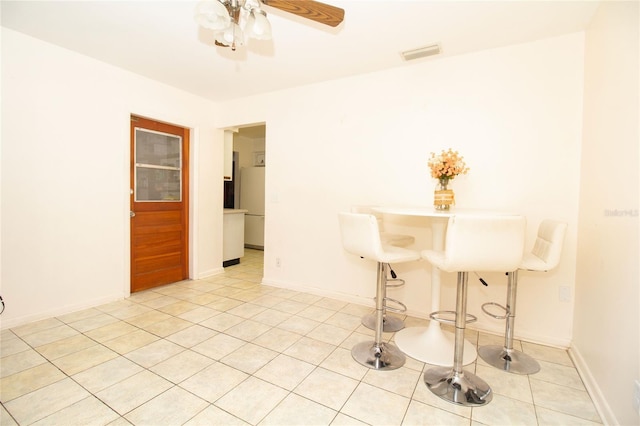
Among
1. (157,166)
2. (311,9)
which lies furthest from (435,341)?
(157,166)

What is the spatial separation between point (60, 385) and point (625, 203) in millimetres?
3357

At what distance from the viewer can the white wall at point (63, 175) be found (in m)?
2.44

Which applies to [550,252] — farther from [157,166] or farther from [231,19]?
[157,166]

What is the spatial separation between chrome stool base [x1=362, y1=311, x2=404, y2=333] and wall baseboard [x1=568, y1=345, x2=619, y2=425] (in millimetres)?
1231

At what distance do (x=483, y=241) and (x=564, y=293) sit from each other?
1.47m

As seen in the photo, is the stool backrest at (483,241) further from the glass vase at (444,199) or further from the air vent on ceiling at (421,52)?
the air vent on ceiling at (421,52)

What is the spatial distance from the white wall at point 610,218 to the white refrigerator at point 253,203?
5.18m

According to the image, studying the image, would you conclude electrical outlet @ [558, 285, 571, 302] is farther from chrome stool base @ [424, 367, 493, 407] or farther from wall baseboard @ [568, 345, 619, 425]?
chrome stool base @ [424, 367, 493, 407]

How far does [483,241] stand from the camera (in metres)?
1.52

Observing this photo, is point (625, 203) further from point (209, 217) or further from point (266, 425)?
point (209, 217)

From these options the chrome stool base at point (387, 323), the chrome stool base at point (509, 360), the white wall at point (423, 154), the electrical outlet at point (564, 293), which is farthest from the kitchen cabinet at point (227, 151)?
the electrical outlet at point (564, 293)

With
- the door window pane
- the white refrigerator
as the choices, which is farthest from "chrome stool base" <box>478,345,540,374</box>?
the white refrigerator

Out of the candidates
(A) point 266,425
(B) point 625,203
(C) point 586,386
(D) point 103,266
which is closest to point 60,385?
(A) point 266,425

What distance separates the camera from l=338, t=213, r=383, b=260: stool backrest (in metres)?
1.87
